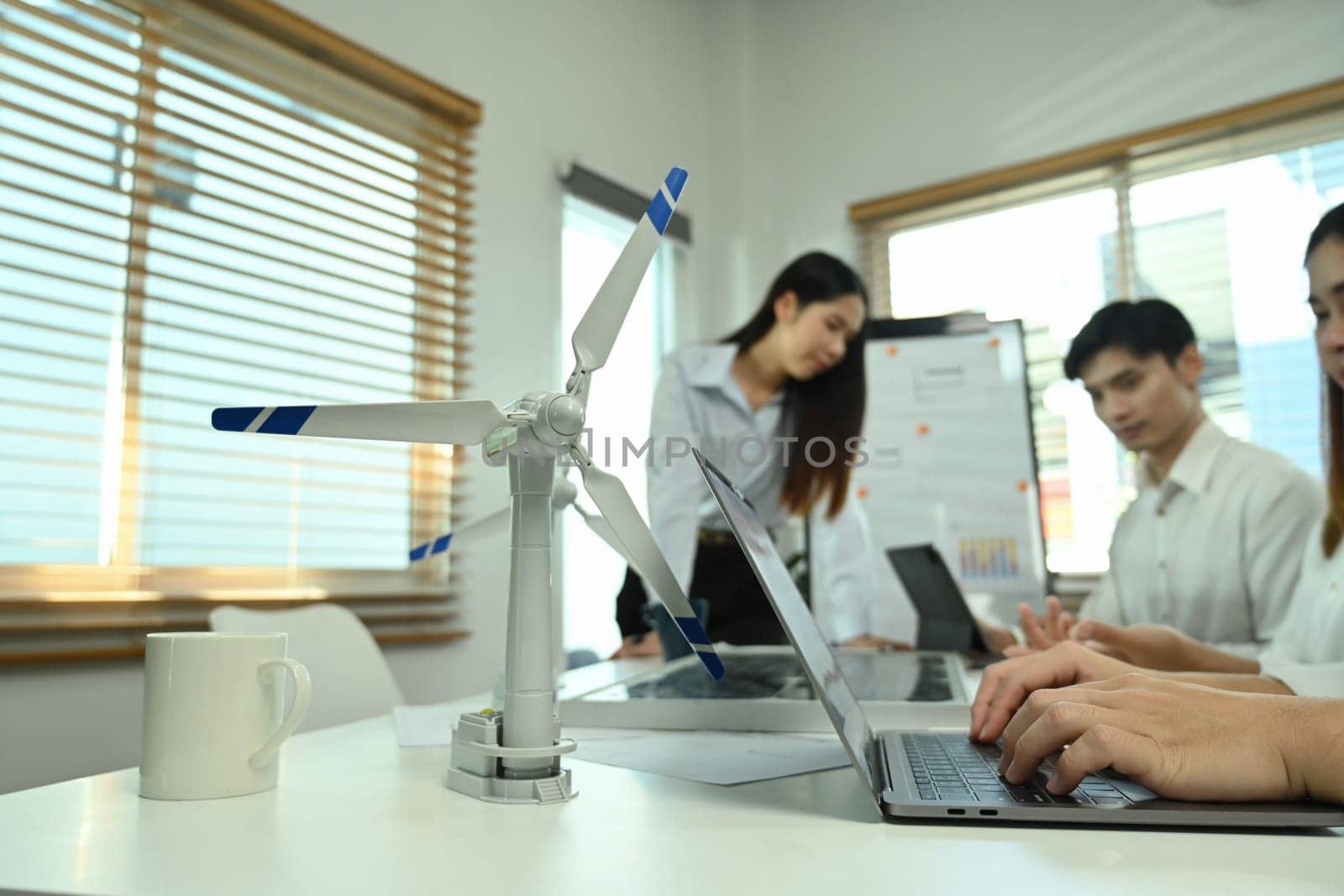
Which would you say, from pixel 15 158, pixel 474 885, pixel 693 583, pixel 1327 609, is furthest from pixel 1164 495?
pixel 15 158

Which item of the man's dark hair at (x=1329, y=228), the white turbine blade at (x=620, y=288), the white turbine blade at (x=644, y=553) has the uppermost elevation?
the man's dark hair at (x=1329, y=228)

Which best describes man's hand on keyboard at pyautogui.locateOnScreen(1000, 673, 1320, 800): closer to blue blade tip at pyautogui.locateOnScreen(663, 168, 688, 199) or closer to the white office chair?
blue blade tip at pyautogui.locateOnScreen(663, 168, 688, 199)

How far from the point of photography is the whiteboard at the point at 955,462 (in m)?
2.52

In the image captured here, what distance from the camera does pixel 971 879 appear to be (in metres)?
0.45

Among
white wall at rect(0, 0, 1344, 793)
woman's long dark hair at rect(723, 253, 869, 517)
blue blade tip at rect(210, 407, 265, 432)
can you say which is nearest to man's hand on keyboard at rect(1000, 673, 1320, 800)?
blue blade tip at rect(210, 407, 265, 432)

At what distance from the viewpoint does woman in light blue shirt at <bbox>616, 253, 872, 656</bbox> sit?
2.19 meters

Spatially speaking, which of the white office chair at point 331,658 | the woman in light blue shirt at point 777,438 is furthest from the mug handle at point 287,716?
the woman in light blue shirt at point 777,438

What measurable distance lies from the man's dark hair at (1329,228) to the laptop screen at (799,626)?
3.35 feet

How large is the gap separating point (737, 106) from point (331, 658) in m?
2.77

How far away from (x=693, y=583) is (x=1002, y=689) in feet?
4.85

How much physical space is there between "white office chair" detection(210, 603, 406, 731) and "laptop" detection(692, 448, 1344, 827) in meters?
0.89

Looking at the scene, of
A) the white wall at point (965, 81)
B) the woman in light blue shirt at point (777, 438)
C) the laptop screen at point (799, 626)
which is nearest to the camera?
the laptop screen at point (799, 626)

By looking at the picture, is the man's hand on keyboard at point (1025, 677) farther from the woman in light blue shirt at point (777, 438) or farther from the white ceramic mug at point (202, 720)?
the woman in light blue shirt at point (777, 438)

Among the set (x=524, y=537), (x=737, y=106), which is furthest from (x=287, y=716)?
(x=737, y=106)
